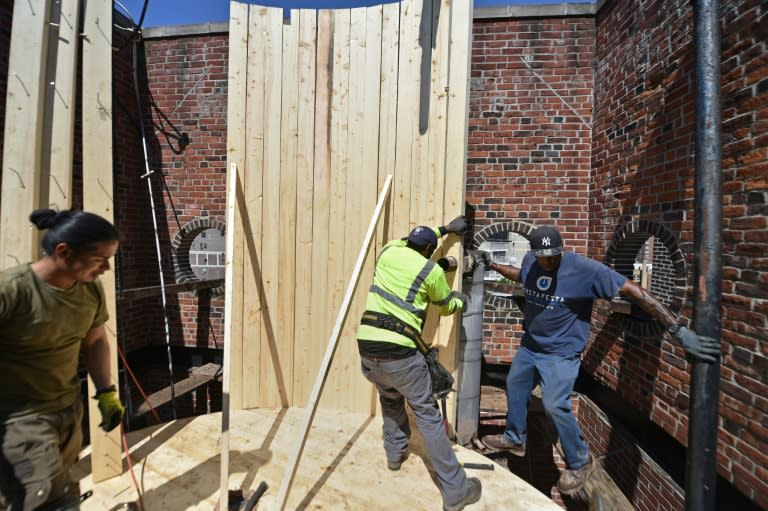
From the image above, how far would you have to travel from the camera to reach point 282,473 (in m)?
2.41

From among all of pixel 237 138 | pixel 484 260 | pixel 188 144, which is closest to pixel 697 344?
pixel 484 260

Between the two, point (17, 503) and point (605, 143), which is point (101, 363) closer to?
point (17, 503)

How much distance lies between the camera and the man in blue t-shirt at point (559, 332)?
255cm

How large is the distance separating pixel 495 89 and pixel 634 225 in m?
2.25

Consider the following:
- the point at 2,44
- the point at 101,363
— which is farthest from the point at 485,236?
the point at 2,44

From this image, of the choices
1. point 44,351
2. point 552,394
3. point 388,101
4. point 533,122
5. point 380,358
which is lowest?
point 552,394

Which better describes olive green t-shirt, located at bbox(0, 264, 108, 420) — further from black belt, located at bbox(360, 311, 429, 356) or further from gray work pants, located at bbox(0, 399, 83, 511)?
black belt, located at bbox(360, 311, 429, 356)

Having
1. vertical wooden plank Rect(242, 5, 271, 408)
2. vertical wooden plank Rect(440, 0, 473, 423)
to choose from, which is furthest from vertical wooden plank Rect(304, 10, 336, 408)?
vertical wooden plank Rect(440, 0, 473, 423)

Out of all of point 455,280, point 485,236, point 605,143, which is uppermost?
point 605,143

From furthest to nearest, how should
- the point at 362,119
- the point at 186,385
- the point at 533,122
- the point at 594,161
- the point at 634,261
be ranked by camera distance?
the point at 186,385, the point at 533,122, the point at 594,161, the point at 634,261, the point at 362,119

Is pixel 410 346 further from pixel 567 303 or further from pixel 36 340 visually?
pixel 36 340

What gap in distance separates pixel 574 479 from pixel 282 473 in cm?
195

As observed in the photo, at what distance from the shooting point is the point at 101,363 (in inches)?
71.1

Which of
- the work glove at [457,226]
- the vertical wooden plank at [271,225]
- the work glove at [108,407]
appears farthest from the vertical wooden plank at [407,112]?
the work glove at [108,407]
